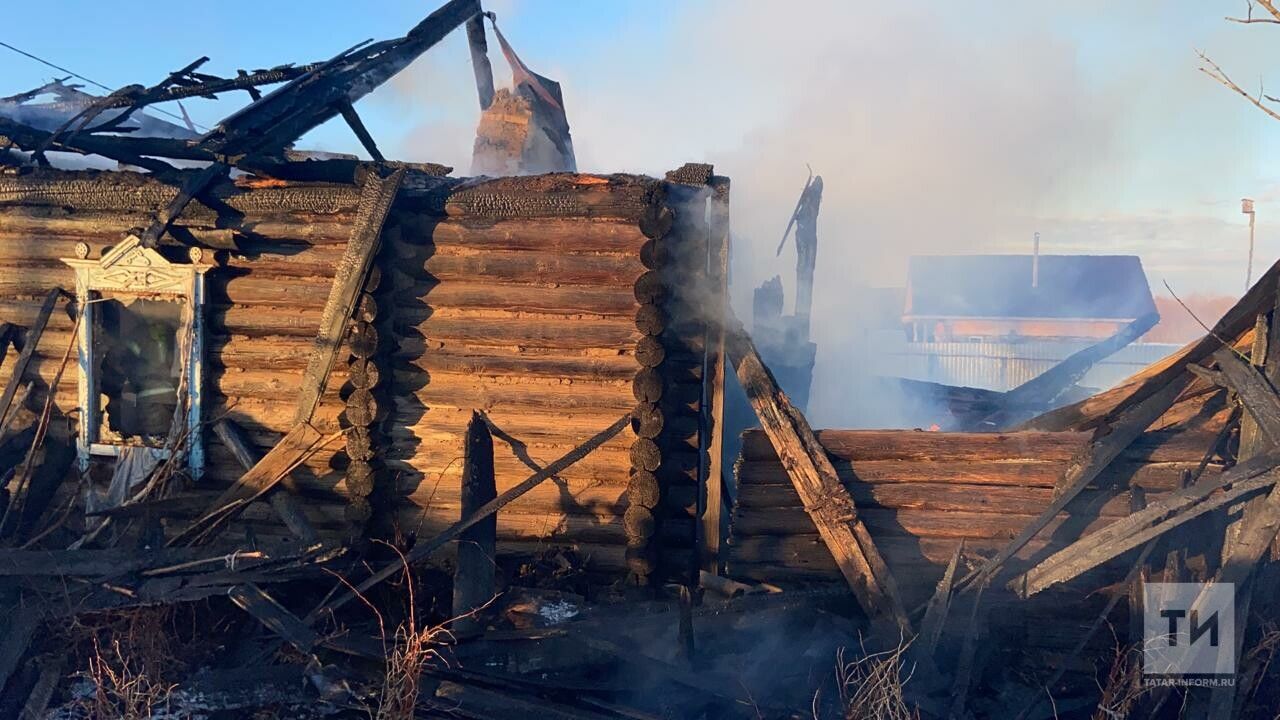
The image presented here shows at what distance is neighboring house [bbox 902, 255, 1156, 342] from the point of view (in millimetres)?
37688

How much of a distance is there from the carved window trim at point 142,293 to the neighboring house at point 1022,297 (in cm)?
3300

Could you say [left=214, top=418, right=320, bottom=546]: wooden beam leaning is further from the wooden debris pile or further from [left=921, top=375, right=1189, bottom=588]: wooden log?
[left=921, top=375, right=1189, bottom=588]: wooden log

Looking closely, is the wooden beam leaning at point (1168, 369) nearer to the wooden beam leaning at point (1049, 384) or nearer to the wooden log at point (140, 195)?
the wooden log at point (140, 195)

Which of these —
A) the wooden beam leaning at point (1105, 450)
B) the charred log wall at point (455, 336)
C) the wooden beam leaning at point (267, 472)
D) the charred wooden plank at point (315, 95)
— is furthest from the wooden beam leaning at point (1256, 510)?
the charred wooden plank at point (315, 95)

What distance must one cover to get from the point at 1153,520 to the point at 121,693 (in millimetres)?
5406

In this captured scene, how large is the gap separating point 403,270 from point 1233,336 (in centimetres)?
520

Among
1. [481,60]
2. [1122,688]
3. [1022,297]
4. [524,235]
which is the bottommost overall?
[1122,688]

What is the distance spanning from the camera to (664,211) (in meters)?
5.72

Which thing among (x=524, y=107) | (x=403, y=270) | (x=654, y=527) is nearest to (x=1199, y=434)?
(x=654, y=527)

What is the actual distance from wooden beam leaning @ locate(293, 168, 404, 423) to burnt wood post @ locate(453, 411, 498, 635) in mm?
1468

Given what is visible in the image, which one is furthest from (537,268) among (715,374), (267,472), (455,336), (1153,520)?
(1153,520)

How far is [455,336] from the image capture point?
6086 mm

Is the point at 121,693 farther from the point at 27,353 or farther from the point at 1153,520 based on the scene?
the point at 1153,520

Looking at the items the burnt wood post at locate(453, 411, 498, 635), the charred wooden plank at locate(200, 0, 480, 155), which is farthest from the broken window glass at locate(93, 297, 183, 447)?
the burnt wood post at locate(453, 411, 498, 635)
